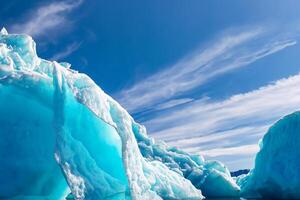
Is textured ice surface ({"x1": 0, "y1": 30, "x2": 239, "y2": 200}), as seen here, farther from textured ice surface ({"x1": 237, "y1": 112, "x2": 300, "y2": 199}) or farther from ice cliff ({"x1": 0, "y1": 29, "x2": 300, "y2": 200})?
textured ice surface ({"x1": 237, "y1": 112, "x2": 300, "y2": 199})

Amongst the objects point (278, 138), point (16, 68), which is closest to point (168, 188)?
point (278, 138)

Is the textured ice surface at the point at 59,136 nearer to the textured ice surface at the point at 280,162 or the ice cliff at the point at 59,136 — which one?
the ice cliff at the point at 59,136

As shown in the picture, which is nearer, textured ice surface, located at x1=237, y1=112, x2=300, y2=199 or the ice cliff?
the ice cliff

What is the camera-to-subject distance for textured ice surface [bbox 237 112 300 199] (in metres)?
18.9

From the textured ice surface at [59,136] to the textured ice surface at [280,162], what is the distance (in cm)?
719

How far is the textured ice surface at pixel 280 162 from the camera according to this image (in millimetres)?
18938

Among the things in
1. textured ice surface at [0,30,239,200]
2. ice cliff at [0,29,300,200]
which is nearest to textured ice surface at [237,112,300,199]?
ice cliff at [0,29,300,200]

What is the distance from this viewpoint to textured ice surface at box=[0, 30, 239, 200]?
11.9 metres

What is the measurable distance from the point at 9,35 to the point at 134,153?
701 centimetres

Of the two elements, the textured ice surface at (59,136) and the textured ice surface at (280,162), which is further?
the textured ice surface at (280,162)

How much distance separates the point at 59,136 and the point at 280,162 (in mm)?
12339

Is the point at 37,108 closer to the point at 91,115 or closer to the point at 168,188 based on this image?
the point at 91,115

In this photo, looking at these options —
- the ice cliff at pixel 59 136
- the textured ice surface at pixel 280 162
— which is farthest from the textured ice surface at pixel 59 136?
the textured ice surface at pixel 280 162

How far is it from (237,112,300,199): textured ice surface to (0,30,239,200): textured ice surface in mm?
7190
